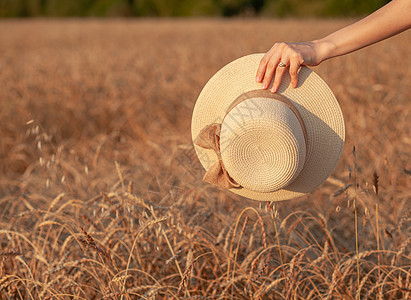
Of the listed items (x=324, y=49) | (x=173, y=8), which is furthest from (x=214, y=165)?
(x=173, y=8)

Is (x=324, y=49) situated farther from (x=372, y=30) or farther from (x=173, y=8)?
(x=173, y=8)

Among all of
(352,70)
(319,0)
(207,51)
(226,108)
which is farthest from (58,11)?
(226,108)

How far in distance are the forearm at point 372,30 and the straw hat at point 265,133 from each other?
109 millimetres

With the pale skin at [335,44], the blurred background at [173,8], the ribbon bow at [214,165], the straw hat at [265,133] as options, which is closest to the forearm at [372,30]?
the pale skin at [335,44]

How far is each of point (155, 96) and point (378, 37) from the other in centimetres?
383

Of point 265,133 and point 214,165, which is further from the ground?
point 265,133

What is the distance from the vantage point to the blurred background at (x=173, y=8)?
2538 centimetres

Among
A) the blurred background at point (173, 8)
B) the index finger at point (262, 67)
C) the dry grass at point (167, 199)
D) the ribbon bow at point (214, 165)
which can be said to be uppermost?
the index finger at point (262, 67)

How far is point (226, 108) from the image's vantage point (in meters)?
1.60

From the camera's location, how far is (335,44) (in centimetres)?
153

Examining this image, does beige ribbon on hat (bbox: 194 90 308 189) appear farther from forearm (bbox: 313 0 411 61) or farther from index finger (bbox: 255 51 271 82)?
forearm (bbox: 313 0 411 61)

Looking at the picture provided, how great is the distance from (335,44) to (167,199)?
3.64 ft

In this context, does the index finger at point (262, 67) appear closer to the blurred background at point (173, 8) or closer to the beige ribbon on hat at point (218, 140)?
the beige ribbon on hat at point (218, 140)

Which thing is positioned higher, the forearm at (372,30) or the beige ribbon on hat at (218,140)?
the forearm at (372,30)
